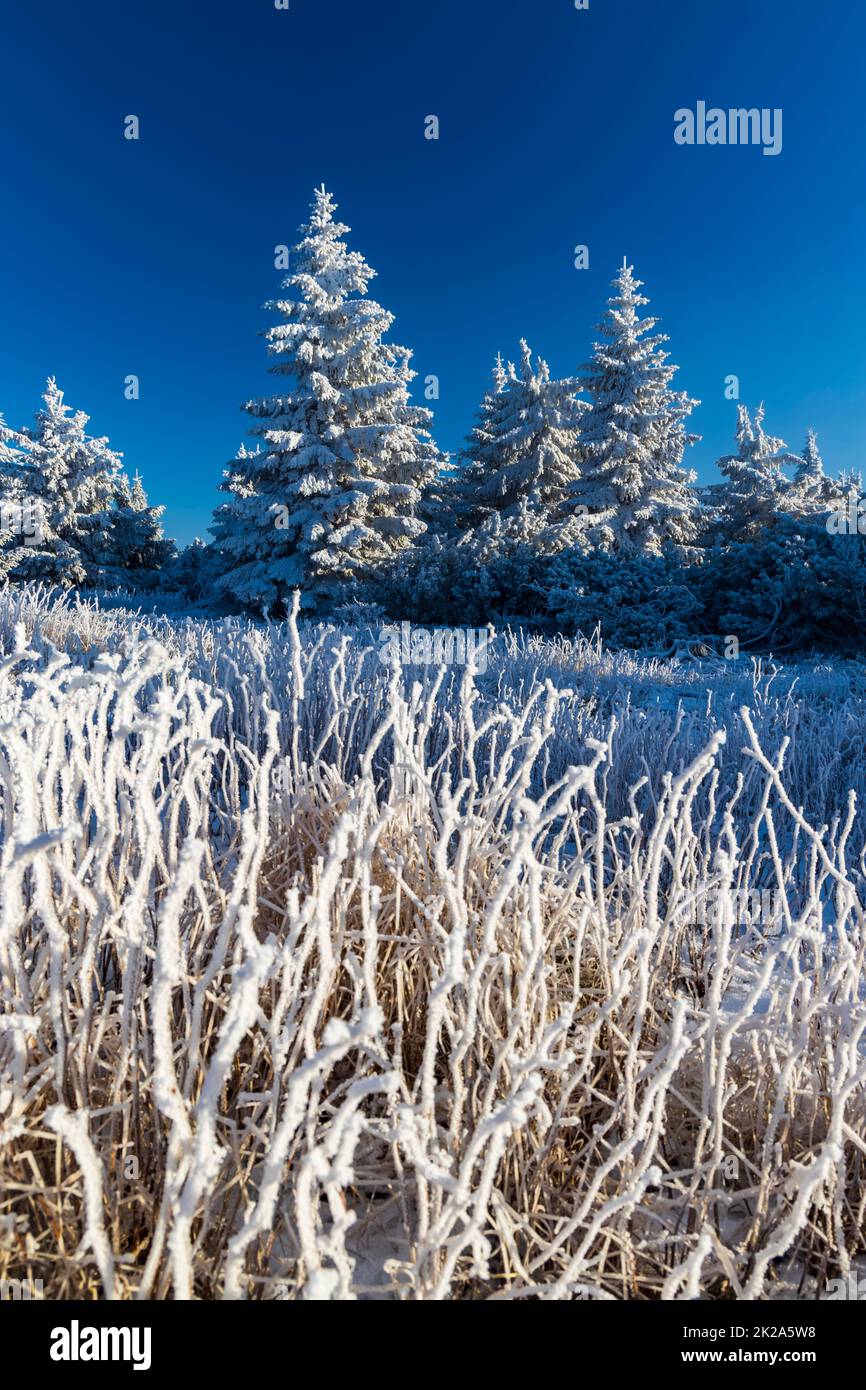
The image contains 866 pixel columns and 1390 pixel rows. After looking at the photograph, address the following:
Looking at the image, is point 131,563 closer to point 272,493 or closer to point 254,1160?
point 272,493

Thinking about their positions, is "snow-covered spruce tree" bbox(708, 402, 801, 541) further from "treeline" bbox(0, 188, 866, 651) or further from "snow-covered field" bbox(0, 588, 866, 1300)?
"snow-covered field" bbox(0, 588, 866, 1300)

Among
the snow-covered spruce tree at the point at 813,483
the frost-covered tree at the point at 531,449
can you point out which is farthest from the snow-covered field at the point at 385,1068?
the snow-covered spruce tree at the point at 813,483

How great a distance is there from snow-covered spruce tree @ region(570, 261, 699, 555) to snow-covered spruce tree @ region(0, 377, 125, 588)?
1452cm

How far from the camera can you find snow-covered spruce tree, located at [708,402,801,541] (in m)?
23.8

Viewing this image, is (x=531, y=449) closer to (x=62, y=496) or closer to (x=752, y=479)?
(x=752, y=479)

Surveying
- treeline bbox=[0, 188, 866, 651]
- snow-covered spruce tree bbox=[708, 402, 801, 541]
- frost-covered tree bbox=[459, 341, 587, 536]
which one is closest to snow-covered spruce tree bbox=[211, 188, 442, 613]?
treeline bbox=[0, 188, 866, 651]

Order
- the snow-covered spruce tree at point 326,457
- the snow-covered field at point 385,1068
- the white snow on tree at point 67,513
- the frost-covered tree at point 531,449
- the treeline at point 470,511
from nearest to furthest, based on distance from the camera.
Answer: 1. the snow-covered field at point 385,1068
2. the treeline at point 470,511
3. the snow-covered spruce tree at point 326,457
4. the white snow on tree at point 67,513
5. the frost-covered tree at point 531,449

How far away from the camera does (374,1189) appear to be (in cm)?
123

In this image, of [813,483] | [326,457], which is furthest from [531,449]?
[813,483]

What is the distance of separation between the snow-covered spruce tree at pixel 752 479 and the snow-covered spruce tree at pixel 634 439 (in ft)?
6.33

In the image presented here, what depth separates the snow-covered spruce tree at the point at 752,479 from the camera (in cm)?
2376

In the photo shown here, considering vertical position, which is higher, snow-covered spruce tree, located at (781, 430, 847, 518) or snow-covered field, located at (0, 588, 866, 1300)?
snow-covered spruce tree, located at (781, 430, 847, 518)

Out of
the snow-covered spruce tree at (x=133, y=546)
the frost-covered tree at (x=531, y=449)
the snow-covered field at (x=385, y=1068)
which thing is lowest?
the snow-covered field at (x=385, y=1068)

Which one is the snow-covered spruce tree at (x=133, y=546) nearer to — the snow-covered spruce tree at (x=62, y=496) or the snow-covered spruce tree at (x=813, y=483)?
the snow-covered spruce tree at (x=62, y=496)
